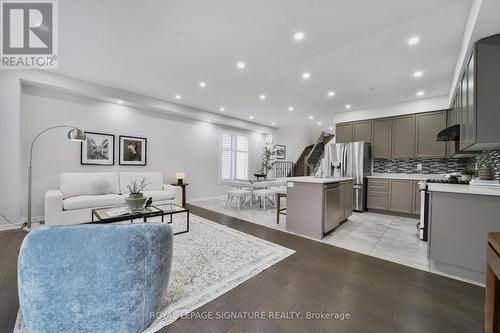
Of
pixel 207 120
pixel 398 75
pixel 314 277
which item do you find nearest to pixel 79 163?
pixel 207 120

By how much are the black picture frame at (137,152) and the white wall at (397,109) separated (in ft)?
18.6

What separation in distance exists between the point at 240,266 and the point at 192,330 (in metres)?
0.94

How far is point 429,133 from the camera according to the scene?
15.5 feet

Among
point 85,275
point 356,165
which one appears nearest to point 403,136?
point 356,165

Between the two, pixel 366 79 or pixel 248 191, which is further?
pixel 248 191

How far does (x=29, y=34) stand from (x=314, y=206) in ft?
15.7

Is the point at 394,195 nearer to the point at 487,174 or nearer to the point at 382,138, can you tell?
the point at 382,138

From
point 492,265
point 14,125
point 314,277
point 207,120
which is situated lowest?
point 314,277

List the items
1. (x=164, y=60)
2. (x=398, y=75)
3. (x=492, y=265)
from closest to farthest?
(x=492, y=265)
(x=164, y=60)
(x=398, y=75)

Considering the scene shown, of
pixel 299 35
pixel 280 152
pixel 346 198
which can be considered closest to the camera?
pixel 299 35

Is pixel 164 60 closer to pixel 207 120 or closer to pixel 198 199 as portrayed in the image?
pixel 207 120

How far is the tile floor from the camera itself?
2.67m

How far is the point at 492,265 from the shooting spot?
1042 millimetres

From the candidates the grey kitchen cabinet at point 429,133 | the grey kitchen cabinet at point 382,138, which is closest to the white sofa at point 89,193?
the grey kitchen cabinet at point 382,138
